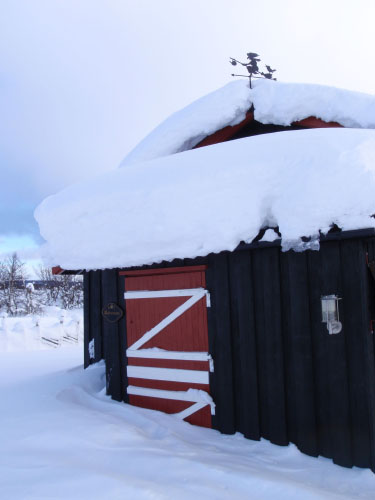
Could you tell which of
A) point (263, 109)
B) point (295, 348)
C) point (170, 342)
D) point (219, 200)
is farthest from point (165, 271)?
point (263, 109)

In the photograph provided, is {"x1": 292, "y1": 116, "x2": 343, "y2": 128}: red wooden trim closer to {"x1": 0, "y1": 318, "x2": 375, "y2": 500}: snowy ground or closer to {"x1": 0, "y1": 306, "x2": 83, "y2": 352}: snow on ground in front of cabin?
{"x1": 0, "y1": 318, "x2": 375, "y2": 500}: snowy ground

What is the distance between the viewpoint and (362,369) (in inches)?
146

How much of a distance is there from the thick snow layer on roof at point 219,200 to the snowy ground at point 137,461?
1981mm

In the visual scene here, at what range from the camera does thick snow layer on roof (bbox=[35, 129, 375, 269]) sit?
12.0 feet

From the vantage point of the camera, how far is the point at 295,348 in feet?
13.5

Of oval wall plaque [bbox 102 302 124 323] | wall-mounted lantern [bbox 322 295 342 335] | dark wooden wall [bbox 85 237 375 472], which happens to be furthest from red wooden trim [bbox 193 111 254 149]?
wall-mounted lantern [bbox 322 295 342 335]

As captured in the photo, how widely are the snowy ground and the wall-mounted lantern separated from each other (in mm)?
1372

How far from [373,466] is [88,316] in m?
5.64

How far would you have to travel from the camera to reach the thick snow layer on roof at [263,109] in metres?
5.71

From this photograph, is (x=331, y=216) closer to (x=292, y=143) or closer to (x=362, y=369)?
(x=292, y=143)

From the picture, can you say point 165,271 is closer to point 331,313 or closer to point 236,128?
point 331,313

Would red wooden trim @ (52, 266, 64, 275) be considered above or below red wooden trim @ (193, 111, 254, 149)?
below

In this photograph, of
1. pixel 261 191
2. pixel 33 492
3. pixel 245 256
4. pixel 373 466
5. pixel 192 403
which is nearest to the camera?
pixel 33 492

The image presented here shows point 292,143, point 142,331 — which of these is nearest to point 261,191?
point 292,143
